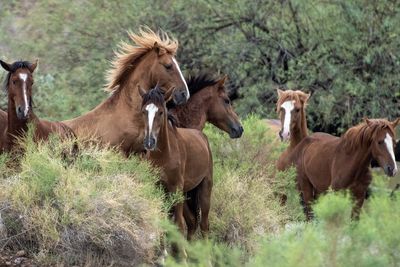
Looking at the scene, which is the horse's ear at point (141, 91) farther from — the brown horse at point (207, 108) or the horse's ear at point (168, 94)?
the brown horse at point (207, 108)

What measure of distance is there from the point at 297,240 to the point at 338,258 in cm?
35

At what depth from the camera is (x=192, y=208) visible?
1305 cm

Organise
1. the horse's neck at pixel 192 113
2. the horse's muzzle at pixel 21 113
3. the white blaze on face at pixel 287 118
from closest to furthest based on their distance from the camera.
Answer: the horse's muzzle at pixel 21 113, the horse's neck at pixel 192 113, the white blaze on face at pixel 287 118

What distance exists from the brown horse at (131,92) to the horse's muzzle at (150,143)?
41.2 inches

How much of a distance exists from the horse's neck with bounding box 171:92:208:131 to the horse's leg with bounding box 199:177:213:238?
1252 mm

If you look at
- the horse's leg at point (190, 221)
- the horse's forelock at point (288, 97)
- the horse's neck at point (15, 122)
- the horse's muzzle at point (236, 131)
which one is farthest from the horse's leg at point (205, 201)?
the horse's forelock at point (288, 97)

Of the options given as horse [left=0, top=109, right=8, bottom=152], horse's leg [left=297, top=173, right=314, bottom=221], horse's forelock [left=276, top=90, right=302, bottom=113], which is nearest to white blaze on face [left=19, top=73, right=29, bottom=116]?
horse [left=0, top=109, right=8, bottom=152]

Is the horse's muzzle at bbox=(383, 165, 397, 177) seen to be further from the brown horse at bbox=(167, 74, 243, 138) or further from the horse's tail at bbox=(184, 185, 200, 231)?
the horse's tail at bbox=(184, 185, 200, 231)

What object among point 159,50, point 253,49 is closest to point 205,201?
point 159,50

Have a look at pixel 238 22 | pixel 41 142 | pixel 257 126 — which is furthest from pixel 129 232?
pixel 238 22

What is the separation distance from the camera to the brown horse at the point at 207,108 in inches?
552

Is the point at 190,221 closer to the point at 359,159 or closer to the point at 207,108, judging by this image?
the point at 207,108

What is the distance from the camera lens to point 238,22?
72.5 ft

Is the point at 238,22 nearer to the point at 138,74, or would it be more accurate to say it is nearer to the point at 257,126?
the point at 257,126
